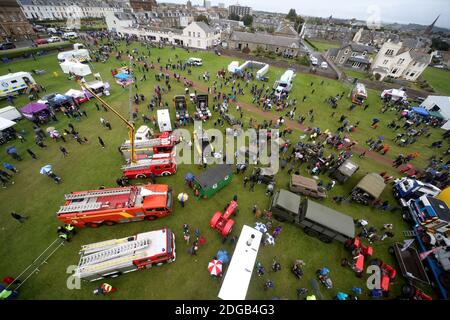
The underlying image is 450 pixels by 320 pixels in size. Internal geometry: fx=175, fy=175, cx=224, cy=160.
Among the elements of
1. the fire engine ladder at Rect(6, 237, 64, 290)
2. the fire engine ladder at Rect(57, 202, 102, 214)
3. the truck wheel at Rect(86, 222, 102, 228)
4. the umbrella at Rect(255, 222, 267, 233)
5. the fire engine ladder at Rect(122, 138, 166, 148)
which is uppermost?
the fire engine ladder at Rect(122, 138, 166, 148)

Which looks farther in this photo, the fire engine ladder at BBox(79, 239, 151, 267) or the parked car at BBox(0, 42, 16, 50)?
the parked car at BBox(0, 42, 16, 50)

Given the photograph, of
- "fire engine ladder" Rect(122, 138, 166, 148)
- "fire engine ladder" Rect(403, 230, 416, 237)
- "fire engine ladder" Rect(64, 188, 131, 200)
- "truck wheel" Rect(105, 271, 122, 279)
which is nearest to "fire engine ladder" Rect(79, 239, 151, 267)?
"truck wheel" Rect(105, 271, 122, 279)

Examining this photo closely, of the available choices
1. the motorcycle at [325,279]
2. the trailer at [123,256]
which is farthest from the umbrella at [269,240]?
the trailer at [123,256]

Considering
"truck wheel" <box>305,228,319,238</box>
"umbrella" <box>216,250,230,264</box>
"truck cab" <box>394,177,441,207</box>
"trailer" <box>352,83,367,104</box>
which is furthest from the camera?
"trailer" <box>352,83,367,104</box>

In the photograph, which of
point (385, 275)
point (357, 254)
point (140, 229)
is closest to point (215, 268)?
point (140, 229)

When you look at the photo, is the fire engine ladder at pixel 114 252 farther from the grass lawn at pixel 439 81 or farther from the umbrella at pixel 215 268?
the grass lawn at pixel 439 81

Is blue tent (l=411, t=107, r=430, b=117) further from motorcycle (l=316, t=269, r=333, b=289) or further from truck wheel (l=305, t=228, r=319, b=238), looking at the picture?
motorcycle (l=316, t=269, r=333, b=289)

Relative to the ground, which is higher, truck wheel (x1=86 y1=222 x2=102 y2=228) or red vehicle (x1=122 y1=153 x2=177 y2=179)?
red vehicle (x1=122 y1=153 x2=177 y2=179)

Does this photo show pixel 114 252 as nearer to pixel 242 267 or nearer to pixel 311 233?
pixel 242 267

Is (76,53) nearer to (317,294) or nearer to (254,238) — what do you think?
(254,238)
